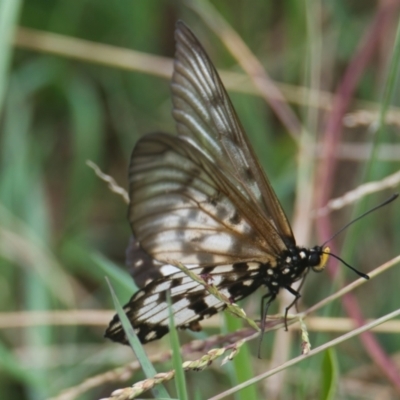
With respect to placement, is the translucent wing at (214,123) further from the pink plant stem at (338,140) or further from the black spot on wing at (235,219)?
the pink plant stem at (338,140)

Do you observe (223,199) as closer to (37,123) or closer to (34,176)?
(34,176)

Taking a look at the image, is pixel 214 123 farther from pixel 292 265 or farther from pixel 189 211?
pixel 292 265

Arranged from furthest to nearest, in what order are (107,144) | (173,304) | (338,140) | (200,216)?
(107,144) → (338,140) → (200,216) → (173,304)

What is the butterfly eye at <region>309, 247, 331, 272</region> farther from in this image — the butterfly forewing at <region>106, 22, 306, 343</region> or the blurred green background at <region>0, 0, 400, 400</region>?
the blurred green background at <region>0, 0, 400, 400</region>

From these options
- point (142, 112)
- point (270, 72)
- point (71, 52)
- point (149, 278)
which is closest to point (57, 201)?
point (142, 112)

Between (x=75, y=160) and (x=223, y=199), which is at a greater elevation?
(x=75, y=160)

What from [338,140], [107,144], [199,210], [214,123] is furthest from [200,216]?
[107,144]
